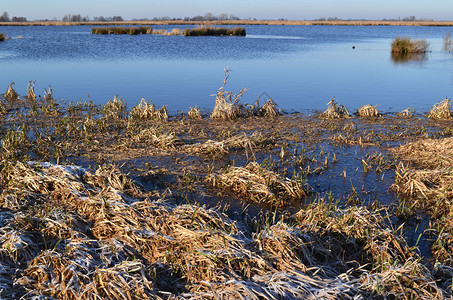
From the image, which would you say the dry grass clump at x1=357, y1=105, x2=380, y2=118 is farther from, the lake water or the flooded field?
the lake water

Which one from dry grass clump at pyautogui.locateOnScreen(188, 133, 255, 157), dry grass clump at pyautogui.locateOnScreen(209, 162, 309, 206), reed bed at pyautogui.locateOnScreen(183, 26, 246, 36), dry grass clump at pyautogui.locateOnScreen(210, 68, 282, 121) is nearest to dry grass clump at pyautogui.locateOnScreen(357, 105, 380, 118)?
dry grass clump at pyautogui.locateOnScreen(210, 68, 282, 121)

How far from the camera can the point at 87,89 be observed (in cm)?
1697

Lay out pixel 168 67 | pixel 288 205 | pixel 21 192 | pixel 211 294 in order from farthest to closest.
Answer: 1. pixel 168 67
2. pixel 288 205
3. pixel 21 192
4. pixel 211 294

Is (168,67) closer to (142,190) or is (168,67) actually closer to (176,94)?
(176,94)

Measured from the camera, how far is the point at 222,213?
5598mm

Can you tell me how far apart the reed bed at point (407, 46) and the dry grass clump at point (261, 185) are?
29.6 meters

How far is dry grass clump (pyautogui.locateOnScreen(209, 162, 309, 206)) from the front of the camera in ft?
22.4

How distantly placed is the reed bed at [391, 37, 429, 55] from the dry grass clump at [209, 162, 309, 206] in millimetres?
29641

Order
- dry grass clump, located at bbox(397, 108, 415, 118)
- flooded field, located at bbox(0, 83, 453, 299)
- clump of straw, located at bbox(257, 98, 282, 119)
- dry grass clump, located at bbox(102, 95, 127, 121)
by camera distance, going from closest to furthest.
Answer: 1. flooded field, located at bbox(0, 83, 453, 299)
2. dry grass clump, located at bbox(102, 95, 127, 121)
3. clump of straw, located at bbox(257, 98, 282, 119)
4. dry grass clump, located at bbox(397, 108, 415, 118)

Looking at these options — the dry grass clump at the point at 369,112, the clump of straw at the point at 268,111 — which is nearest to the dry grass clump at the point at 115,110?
the clump of straw at the point at 268,111

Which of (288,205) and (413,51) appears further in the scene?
(413,51)

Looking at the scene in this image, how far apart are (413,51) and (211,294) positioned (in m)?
34.3

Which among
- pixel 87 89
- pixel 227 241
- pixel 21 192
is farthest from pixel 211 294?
pixel 87 89

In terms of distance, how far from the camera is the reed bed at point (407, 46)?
1266 inches
